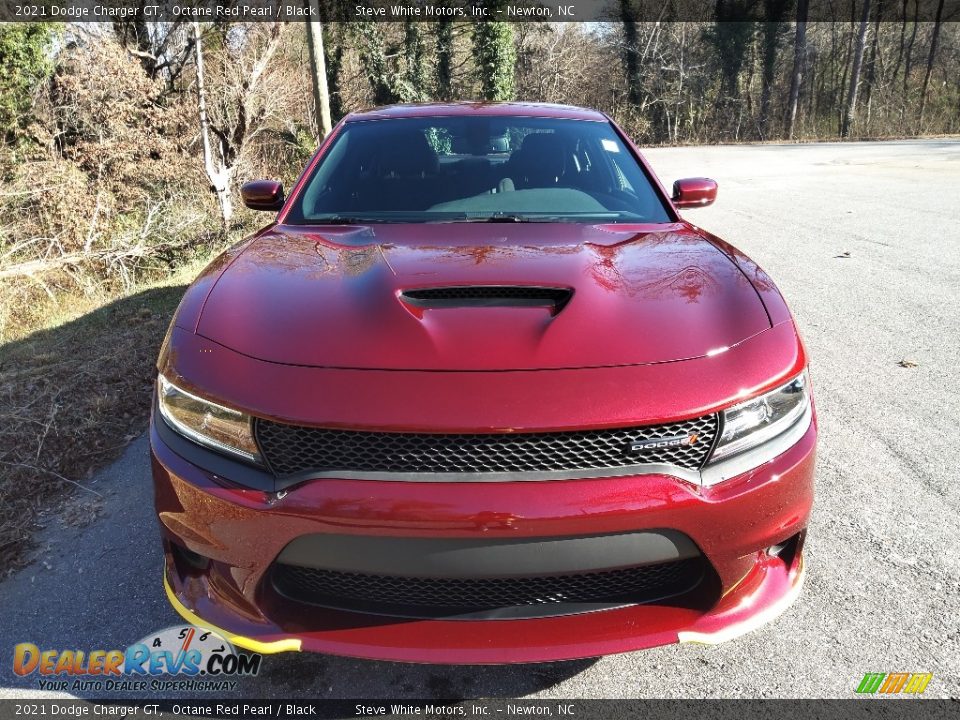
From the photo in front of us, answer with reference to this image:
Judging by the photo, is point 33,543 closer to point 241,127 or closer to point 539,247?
point 539,247

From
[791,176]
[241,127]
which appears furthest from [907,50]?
[241,127]

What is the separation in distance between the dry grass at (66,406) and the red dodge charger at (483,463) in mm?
1399

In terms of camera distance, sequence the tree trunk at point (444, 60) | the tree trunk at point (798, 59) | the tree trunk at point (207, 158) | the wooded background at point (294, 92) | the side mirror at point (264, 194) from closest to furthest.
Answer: the side mirror at point (264, 194)
the wooded background at point (294, 92)
the tree trunk at point (207, 158)
the tree trunk at point (444, 60)
the tree trunk at point (798, 59)

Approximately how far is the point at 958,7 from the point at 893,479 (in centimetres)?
4262

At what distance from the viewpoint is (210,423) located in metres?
Result: 1.58

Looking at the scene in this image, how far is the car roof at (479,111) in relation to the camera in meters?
3.28

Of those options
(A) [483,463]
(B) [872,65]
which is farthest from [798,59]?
(A) [483,463]

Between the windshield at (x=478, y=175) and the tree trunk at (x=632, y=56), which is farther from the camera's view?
the tree trunk at (x=632, y=56)

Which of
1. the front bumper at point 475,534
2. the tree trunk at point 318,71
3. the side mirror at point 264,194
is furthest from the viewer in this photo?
the tree trunk at point 318,71

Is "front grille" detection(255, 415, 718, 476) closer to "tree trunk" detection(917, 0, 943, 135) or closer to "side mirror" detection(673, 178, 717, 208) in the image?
"side mirror" detection(673, 178, 717, 208)

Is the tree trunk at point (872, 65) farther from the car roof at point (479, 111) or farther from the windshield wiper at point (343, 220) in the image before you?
the windshield wiper at point (343, 220)

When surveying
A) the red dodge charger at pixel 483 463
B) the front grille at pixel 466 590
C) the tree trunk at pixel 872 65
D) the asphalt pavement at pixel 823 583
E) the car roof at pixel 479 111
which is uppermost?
the tree trunk at pixel 872 65

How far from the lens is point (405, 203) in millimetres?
2717

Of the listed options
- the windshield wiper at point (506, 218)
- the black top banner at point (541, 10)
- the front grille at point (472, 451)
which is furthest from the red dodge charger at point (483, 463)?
the black top banner at point (541, 10)
